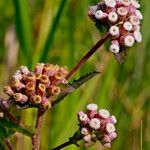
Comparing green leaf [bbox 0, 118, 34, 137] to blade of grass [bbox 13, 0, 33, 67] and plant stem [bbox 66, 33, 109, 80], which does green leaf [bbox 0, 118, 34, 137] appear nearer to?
plant stem [bbox 66, 33, 109, 80]

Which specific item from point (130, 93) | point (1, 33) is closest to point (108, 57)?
point (130, 93)

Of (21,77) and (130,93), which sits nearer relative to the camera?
(21,77)

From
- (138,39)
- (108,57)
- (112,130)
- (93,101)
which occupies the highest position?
(108,57)

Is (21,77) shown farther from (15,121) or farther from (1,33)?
(1,33)

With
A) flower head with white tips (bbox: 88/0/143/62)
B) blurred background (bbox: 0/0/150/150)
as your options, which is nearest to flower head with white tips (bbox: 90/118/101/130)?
flower head with white tips (bbox: 88/0/143/62)

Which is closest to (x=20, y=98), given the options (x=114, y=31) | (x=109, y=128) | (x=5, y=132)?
(x=5, y=132)

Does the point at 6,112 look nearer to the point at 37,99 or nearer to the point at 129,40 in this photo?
the point at 37,99
